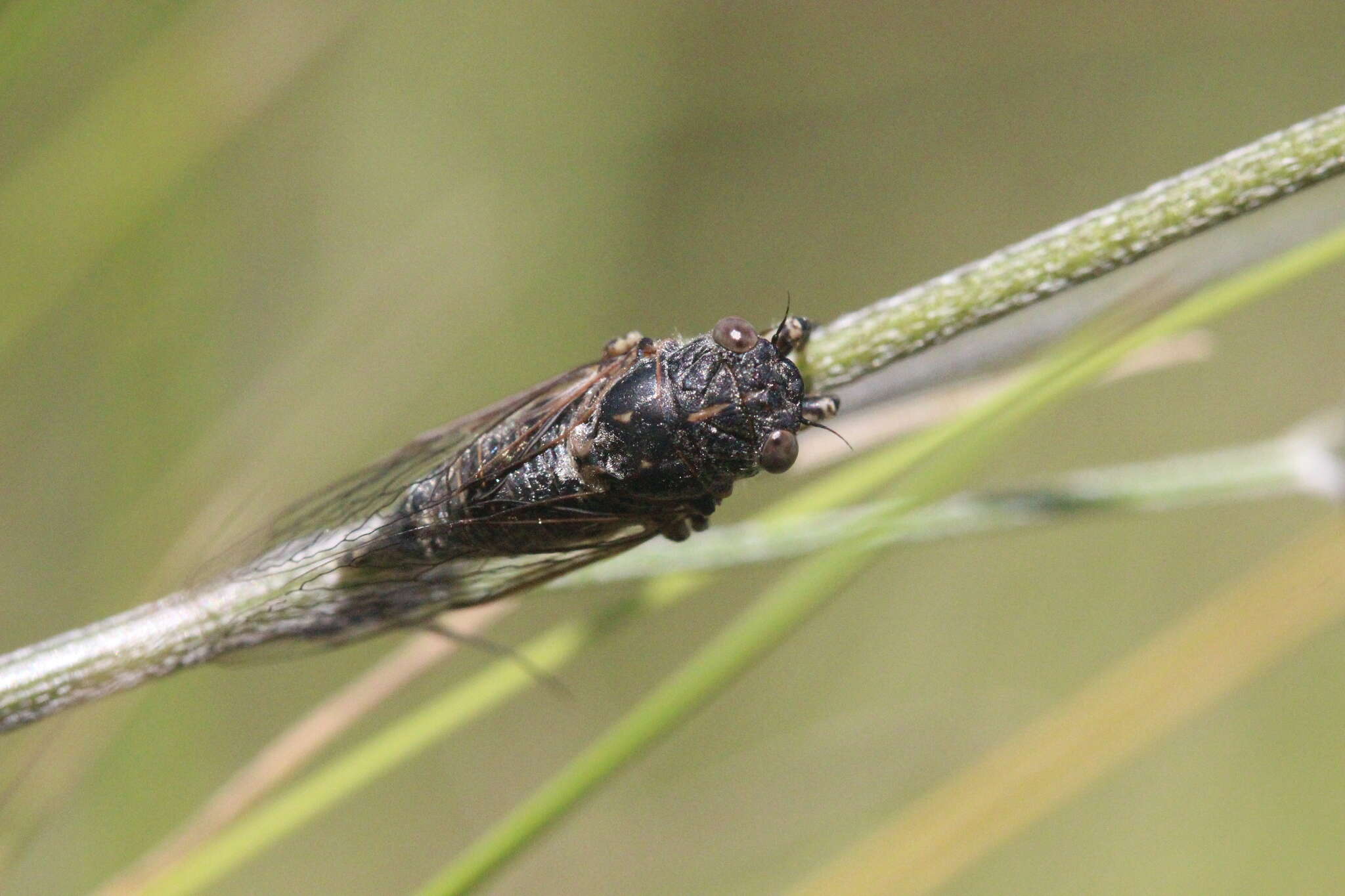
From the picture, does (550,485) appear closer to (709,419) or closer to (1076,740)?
(709,419)

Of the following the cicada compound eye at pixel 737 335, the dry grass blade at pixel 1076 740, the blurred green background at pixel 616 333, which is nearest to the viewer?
the cicada compound eye at pixel 737 335

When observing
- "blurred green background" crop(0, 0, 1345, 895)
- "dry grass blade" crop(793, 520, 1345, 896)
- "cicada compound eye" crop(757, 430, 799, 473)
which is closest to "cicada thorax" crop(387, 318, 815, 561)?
"cicada compound eye" crop(757, 430, 799, 473)

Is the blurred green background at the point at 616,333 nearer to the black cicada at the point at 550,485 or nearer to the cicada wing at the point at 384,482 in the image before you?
the cicada wing at the point at 384,482

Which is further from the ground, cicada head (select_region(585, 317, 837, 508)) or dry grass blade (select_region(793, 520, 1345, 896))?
cicada head (select_region(585, 317, 837, 508))

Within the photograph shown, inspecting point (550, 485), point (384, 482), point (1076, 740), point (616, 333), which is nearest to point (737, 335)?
point (550, 485)

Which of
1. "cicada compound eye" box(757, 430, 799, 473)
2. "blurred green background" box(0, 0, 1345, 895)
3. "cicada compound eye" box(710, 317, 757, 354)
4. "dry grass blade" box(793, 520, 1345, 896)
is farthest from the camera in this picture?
"blurred green background" box(0, 0, 1345, 895)

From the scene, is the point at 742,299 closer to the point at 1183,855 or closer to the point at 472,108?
the point at 472,108

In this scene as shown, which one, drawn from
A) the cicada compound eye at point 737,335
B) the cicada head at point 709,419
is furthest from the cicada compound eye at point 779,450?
the cicada compound eye at point 737,335

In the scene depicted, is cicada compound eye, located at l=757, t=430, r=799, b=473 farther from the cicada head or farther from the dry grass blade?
the dry grass blade

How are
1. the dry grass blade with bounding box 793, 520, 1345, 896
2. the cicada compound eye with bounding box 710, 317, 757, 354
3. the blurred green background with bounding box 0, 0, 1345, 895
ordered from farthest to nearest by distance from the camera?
the blurred green background with bounding box 0, 0, 1345, 895 < the dry grass blade with bounding box 793, 520, 1345, 896 < the cicada compound eye with bounding box 710, 317, 757, 354
